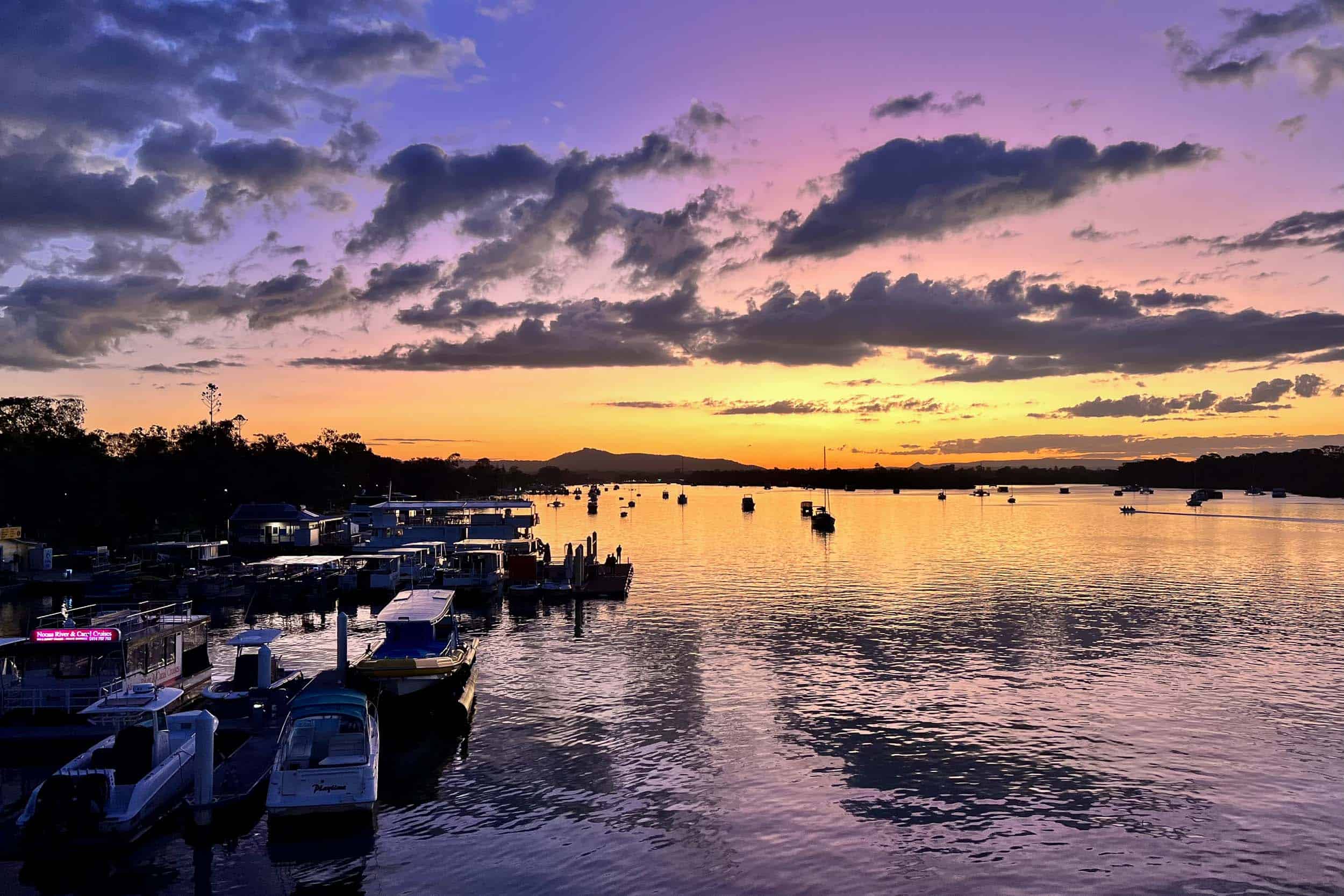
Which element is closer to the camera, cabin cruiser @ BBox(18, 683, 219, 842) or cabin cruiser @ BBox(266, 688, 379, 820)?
cabin cruiser @ BBox(18, 683, 219, 842)

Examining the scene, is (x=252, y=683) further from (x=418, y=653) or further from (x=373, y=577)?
(x=373, y=577)

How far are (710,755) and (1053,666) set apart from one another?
2760 cm

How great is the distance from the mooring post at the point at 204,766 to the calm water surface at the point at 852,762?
1.02m

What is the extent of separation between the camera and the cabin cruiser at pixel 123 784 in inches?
942

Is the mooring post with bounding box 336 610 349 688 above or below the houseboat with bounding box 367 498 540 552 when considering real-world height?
below

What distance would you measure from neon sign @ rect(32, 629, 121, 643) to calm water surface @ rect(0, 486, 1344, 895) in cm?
1287

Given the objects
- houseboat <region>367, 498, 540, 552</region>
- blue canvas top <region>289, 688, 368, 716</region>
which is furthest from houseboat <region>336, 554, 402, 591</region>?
blue canvas top <region>289, 688, 368, 716</region>

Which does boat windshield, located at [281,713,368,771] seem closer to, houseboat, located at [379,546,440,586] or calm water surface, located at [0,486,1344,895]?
calm water surface, located at [0,486,1344,895]

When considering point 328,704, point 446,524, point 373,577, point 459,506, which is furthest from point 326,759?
point 446,524

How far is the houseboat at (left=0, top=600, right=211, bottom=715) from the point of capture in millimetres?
35250

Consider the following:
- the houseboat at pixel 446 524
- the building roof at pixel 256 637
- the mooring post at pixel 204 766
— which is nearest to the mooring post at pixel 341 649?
the building roof at pixel 256 637

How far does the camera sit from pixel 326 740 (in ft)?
95.6

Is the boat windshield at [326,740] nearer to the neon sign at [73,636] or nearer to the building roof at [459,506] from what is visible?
the neon sign at [73,636]

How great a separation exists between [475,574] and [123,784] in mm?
52816
